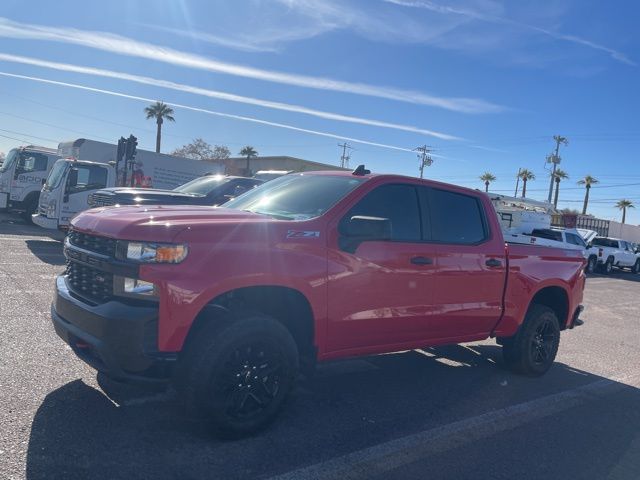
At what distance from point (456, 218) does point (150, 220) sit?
3.05m

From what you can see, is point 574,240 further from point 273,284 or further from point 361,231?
point 273,284

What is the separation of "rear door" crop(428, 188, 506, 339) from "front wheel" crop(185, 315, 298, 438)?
5.69 ft

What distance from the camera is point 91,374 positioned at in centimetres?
481

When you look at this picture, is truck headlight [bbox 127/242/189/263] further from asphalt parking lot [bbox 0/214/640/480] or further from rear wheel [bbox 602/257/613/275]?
rear wheel [bbox 602/257/613/275]

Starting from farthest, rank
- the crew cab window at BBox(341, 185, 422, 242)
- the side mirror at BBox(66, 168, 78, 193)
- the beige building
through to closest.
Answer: the beige building < the side mirror at BBox(66, 168, 78, 193) < the crew cab window at BBox(341, 185, 422, 242)

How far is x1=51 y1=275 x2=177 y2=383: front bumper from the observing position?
3.38 m

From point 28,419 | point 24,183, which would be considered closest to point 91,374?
point 28,419

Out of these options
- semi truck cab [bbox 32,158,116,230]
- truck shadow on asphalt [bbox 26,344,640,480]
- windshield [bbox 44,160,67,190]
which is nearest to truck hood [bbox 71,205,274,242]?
truck shadow on asphalt [bbox 26,344,640,480]

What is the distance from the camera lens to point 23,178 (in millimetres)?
17781

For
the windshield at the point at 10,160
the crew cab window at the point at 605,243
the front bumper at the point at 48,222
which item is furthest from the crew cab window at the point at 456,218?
the crew cab window at the point at 605,243

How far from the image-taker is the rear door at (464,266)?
201 inches

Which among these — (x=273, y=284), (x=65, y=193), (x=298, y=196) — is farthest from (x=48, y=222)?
(x=273, y=284)

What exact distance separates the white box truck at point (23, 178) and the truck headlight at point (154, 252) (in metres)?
16.5

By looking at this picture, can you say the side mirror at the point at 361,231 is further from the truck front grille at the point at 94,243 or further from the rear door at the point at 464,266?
the truck front grille at the point at 94,243
